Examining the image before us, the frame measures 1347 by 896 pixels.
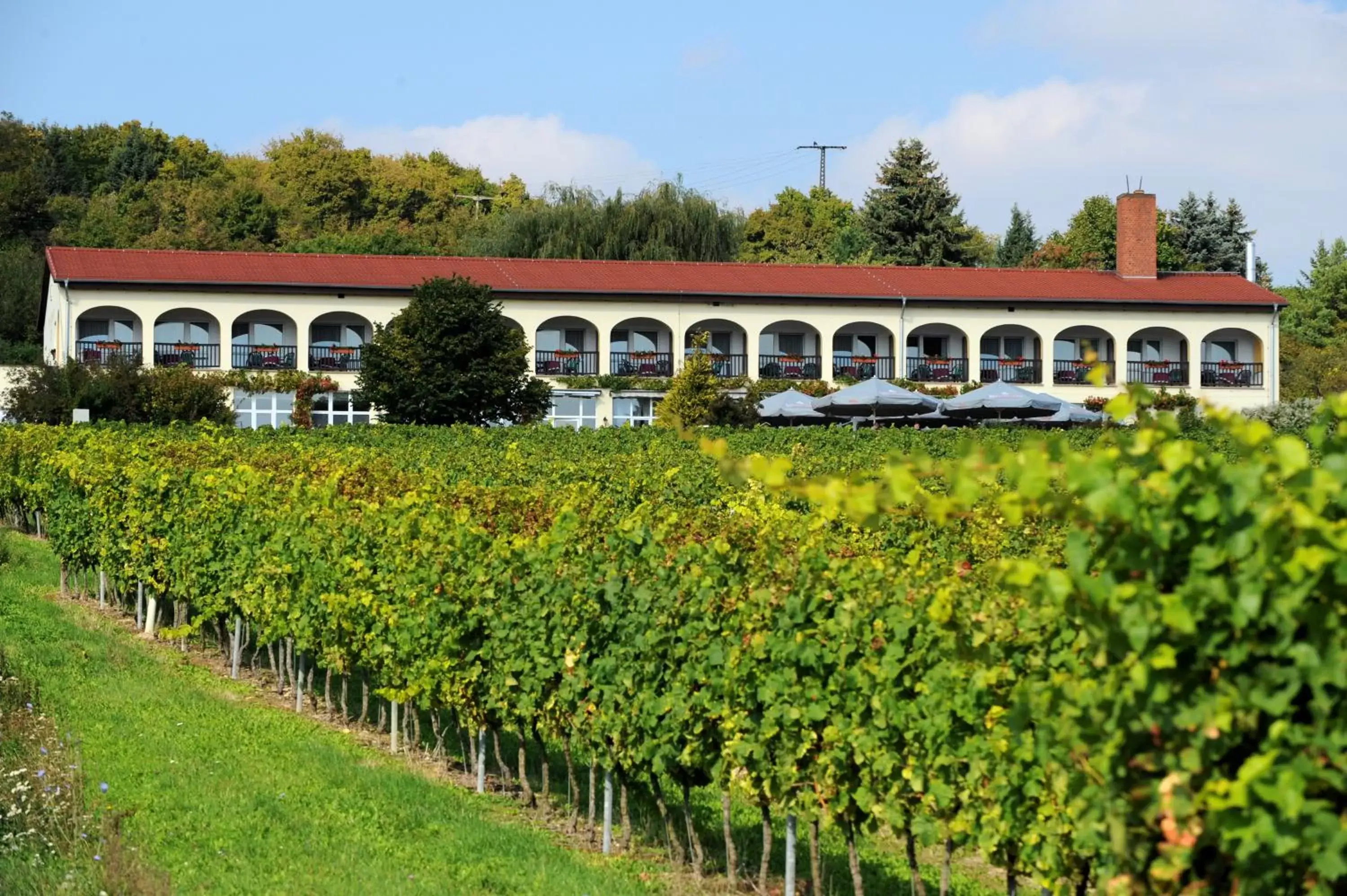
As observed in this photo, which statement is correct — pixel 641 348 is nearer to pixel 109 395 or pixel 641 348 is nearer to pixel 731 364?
pixel 731 364

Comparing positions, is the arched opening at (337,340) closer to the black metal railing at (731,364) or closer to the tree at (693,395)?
the black metal railing at (731,364)

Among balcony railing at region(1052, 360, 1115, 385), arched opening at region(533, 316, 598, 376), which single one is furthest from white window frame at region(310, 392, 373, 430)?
balcony railing at region(1052, 360, 1115, 385)

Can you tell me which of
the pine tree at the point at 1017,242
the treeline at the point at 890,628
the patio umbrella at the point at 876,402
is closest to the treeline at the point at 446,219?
the pine tree at the point at 1017,242

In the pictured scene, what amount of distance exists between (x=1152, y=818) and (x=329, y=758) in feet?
25.0

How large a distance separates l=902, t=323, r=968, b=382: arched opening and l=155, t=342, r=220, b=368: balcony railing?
22.9m

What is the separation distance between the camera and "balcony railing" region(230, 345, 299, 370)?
51844 mm

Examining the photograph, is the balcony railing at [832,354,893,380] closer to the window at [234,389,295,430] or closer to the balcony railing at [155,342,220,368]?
the window at [234,389,295,430]

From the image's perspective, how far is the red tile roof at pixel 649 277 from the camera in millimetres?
52375

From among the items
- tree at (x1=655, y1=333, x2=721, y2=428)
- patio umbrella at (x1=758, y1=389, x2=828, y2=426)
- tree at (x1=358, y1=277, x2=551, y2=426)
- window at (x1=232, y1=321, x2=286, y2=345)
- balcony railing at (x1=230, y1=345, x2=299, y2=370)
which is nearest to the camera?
tree at (x1=358, y1=277, x2=551, y2=426)

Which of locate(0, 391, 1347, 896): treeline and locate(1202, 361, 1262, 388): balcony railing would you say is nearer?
locate(0, 391, 1347, 896): treeline

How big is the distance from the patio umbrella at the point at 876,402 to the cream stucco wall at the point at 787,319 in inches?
608

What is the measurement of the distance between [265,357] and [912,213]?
32.7m

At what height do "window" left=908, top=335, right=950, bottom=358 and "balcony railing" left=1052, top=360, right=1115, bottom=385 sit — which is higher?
"window" left=908, top=335, right=950, bottom=358

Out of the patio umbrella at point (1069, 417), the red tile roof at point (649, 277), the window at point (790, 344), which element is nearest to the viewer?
the patio umbrella at point (1069, 417)
